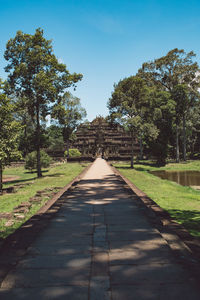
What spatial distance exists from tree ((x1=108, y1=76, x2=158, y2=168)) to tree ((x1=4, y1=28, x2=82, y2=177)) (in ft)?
27.9

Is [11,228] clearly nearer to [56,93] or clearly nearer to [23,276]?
[23,276]

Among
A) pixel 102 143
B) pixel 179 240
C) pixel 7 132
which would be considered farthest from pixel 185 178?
pixel 102 143

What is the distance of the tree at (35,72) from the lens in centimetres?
1891

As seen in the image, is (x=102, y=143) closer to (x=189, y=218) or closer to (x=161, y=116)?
(x=161, y=116)

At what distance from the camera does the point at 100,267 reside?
3078mm

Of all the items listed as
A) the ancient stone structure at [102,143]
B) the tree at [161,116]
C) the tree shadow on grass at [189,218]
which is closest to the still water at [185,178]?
the tree at [161,116]

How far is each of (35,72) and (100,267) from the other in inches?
778

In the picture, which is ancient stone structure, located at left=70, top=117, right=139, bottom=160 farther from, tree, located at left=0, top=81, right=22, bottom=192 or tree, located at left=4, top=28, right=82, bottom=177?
tree, located at left=0, top=81, right=22, bottom=192

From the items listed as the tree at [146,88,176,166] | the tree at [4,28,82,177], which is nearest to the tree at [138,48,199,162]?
the tree at [146,88,176,166]

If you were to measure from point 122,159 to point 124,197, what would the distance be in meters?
35.1

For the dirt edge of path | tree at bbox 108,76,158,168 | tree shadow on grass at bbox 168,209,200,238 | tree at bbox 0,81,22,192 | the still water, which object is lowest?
the still water

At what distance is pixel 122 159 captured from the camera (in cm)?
4356

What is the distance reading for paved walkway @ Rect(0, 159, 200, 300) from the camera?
8.30 feet

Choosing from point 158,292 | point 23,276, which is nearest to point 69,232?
point 23,276
